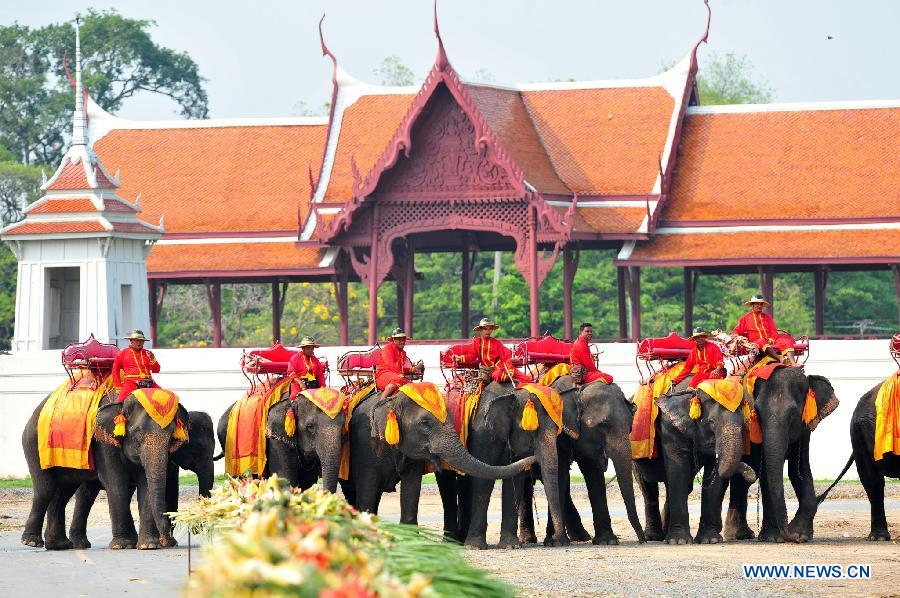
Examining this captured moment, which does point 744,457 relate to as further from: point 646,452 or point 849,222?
point 849,222

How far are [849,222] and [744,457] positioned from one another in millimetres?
14636

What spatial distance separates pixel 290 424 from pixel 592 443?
291cm

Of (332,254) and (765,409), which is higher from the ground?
(332,254)

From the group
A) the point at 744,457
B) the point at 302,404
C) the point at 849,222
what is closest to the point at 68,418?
the point at 302,404

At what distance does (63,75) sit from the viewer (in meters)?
61.4

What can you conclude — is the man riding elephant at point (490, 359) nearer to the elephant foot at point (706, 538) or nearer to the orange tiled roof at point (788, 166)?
the elephant foot at point (706, 538)

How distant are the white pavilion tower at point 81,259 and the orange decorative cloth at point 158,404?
45.8 ft

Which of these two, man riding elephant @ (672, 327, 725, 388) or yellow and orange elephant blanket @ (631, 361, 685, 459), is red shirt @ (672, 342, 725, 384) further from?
yellow and orange elephant blanket @ (631, 361, 685, 459)

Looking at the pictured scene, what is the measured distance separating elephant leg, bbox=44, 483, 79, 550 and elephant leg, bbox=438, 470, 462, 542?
3550mm

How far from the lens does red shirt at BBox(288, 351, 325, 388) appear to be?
771 inches

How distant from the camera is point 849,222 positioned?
32.5 m

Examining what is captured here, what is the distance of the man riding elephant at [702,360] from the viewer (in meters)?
19.0

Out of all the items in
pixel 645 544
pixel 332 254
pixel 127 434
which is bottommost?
pixel 645 544

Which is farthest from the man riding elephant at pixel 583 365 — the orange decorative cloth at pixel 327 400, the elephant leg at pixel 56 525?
the elephant leg at pixel 56 525
